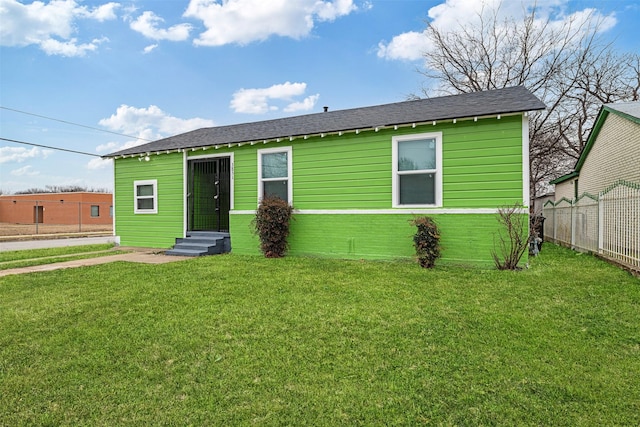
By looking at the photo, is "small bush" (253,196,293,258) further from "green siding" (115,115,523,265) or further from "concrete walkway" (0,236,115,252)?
"concrete walkway" (0,236,115,252)

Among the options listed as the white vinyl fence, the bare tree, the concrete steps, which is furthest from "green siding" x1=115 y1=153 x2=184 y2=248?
the bare tree

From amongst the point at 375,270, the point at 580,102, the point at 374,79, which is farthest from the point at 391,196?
the point at 580,102

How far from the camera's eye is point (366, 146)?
749cm

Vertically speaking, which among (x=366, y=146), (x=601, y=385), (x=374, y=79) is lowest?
(x=601, y=385)

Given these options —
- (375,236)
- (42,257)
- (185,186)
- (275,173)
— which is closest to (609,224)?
(375,236)

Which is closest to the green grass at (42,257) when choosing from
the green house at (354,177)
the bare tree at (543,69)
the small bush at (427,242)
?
the green house at (354,177)

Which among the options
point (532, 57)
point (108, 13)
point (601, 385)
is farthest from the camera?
point (532, 57)

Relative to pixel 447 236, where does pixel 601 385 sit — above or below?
below

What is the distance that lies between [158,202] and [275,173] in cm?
423

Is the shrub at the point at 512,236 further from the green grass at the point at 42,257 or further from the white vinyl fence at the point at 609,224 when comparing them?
the green grass at the point at 42,257

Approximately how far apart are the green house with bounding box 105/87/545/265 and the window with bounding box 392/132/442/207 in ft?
0.07

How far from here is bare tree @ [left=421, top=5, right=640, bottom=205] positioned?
1756 cm

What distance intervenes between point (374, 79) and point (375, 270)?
11.3 metres

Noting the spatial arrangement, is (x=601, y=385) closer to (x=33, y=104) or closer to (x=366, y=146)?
(x=366, y=146)
